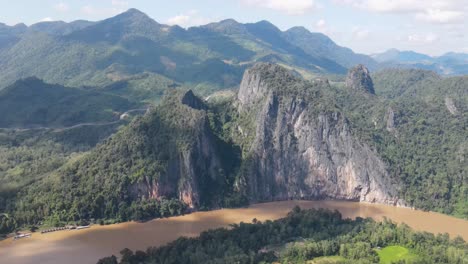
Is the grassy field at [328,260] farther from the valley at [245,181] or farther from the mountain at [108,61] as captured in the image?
the mountain at [108,61]

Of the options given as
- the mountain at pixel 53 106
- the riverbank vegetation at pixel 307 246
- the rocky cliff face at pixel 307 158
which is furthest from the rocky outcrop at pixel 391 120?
the mountain at pixel 53 106

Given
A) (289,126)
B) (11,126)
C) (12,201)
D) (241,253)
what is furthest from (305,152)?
(11,126)

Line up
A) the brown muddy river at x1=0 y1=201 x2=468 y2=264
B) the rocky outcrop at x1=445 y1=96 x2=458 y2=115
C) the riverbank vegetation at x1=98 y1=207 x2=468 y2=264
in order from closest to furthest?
the riverbank vegetation at x1=98 y1=207 x2=468 y2=264
the brown muddy river at x1=0 y1=201 x2=468 y2=264
the rocky outcrop at x1=445 y1=96 x2=458 y2=115

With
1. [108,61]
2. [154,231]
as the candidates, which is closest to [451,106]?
[154,231]

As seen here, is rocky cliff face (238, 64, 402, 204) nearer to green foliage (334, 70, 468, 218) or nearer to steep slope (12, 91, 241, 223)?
green foliage (334, 70, 468, 218)

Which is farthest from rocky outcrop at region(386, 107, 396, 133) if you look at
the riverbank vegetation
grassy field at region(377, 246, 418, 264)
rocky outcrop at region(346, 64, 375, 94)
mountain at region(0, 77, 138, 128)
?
mountain at region(0, 77, 138, 128)

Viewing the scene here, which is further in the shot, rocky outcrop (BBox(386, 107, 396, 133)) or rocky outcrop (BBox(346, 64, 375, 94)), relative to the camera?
rocky outcrop (BBox(346, 64, 375, 94))
